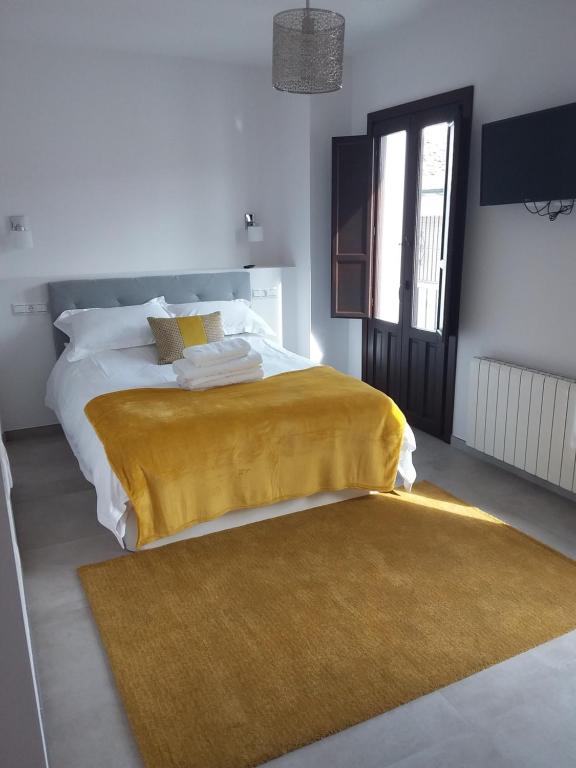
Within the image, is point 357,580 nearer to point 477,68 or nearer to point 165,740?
point 165,740

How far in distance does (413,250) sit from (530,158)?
4.11ft

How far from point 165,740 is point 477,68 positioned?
150 inches

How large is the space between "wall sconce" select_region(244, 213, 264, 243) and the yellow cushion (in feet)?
3.86

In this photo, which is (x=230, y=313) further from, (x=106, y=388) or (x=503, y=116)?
(x=503, y=116)

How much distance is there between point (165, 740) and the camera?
1.92m

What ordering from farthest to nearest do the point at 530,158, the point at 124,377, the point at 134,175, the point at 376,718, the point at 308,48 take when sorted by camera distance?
the point at 134,175 → the point at 124,377 → the point at 530,158 → the point at 308,48 → the point at 376,718

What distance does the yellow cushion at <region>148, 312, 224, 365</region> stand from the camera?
4.07 m

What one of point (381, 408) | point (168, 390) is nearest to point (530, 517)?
point (381, 408)

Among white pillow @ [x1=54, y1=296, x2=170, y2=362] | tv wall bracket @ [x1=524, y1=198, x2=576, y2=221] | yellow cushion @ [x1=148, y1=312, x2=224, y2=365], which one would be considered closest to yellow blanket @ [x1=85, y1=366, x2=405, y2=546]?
yellow cushion @ [x1=148, y1=312, x2=224, y2=365]

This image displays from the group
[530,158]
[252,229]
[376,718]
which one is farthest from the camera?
[252,229]

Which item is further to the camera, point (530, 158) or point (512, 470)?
point (512, 470)

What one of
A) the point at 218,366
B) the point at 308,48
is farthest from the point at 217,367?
the point at 308,48

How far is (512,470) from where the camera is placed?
12.6 feet

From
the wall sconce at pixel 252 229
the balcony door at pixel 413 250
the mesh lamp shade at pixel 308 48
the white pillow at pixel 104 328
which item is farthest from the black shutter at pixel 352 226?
the mesh lamp shade at pixel 308 48
